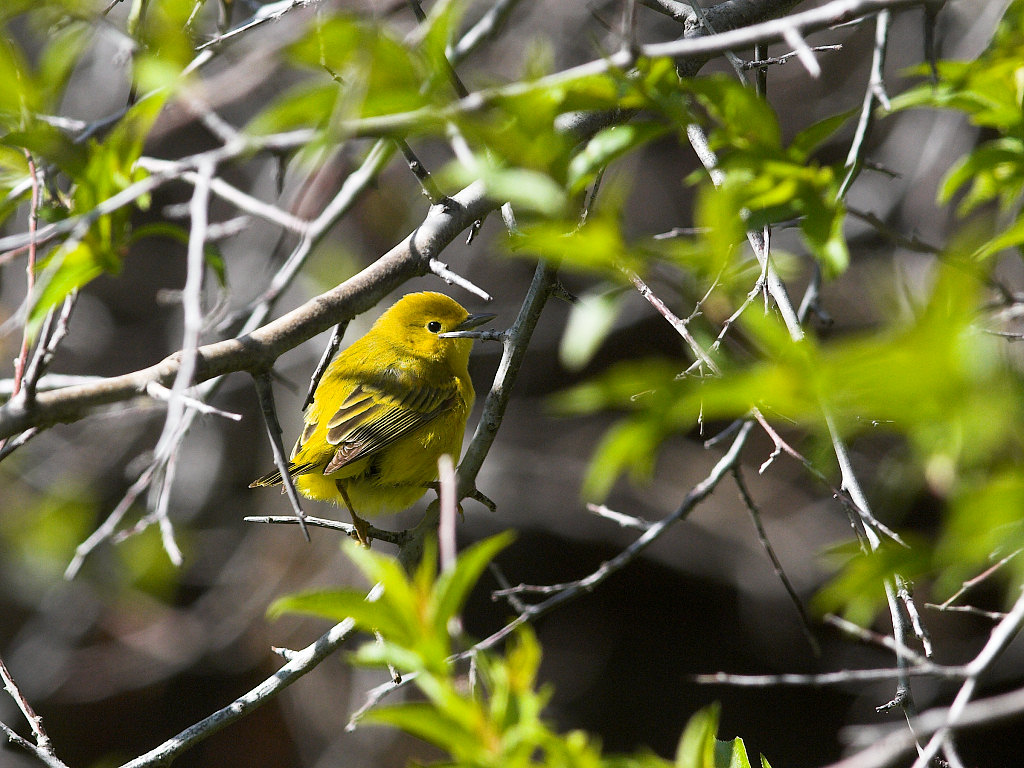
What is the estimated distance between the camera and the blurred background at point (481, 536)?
238 inches

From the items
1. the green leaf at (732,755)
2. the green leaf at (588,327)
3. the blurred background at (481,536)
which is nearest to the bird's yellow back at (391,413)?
the blurred background at (481,536)

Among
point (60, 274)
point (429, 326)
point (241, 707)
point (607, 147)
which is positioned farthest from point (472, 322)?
point (607, 147)

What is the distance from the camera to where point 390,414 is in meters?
4.78

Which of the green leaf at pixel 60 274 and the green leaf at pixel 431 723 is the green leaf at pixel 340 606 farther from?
the green leaf at pixel 60 274

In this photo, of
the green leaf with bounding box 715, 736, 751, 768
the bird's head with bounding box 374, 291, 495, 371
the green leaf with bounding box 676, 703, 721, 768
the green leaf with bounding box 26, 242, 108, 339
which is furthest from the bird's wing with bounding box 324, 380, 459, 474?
the green leaf with bounding box 676, 703, 721, 768

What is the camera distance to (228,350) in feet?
8.75

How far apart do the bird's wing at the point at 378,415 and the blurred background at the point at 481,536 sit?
1299mm

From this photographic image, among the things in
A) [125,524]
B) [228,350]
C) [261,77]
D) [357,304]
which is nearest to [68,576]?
[228,350]

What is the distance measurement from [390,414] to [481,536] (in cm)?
196

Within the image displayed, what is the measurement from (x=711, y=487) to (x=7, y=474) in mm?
5381

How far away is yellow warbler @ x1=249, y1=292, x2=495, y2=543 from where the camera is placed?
14.9 feet

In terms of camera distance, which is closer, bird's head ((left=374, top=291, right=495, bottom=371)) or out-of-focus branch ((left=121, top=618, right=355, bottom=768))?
out-of-focus branch ((left=121, top=618, right=355, bottom=768))

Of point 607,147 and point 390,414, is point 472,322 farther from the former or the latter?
point 607,147

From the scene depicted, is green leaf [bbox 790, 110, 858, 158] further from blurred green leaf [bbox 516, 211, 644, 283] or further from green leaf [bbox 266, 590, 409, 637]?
green leaf [bbox 266, 590, 409, 637]
